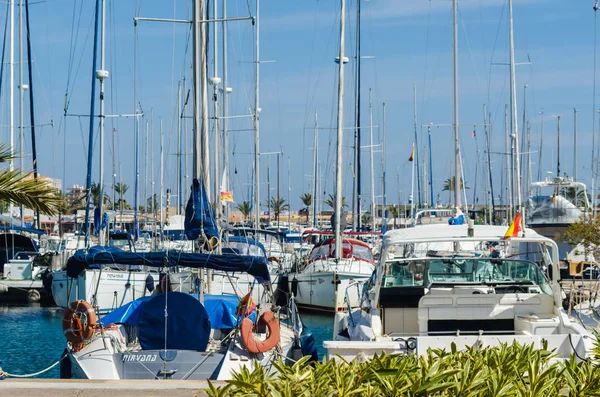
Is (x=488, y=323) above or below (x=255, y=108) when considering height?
below

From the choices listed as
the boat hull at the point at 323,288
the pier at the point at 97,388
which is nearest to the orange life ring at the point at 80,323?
the pier at the point at 97,388

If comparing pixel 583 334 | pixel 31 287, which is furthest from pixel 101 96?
pixel 583 334

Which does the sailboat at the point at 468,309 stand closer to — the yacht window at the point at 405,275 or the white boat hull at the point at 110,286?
the yacht window at the point at 405,275

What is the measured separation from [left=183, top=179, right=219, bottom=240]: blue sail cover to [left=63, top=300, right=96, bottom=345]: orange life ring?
413 cm

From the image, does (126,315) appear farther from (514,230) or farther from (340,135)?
(340,135)

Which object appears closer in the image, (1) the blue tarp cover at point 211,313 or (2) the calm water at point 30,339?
(1) the blue tarp cover at point 211,313

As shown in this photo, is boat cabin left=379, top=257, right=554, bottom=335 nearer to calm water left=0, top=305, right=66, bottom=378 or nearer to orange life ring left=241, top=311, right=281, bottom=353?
orange life ring left=241, top=311, right=281, bottom=353

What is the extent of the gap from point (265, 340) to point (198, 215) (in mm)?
4692

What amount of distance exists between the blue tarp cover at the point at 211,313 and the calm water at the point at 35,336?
4334 mm

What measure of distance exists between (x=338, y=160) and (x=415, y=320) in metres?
17.5

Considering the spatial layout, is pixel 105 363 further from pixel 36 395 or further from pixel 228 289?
pixel 228 289

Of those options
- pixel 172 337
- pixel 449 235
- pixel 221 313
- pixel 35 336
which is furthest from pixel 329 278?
pixel 449 235

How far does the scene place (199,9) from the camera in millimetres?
20969

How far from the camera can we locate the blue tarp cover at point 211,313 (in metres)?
16.7
